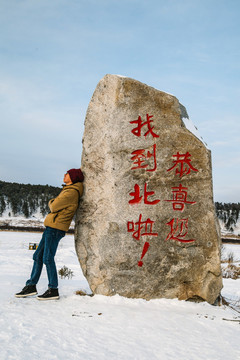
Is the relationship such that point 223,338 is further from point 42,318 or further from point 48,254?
point 48,254

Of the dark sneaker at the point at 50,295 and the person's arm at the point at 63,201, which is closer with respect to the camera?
the dark sneaker at the point at 50,295

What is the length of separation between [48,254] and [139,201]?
1.46 metres

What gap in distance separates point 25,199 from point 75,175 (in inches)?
1244

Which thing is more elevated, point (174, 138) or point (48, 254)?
point (174, 138)

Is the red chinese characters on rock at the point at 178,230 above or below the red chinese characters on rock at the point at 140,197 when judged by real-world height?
below

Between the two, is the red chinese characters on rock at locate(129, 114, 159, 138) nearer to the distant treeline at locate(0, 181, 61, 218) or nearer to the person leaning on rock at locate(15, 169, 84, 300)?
the person leaning on rock at locate(15, 169, 84, 300)

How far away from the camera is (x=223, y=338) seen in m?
3.38

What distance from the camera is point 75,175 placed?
4.83m

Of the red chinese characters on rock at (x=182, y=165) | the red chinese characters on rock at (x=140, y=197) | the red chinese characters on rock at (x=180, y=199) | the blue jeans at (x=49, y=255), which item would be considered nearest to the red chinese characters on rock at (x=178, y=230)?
the red chinese characters on rock at (x=180, y=199)

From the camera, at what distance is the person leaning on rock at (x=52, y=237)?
443 cm

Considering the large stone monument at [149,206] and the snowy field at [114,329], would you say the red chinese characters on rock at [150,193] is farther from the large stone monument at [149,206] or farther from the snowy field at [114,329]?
the snowy field at [114,329]

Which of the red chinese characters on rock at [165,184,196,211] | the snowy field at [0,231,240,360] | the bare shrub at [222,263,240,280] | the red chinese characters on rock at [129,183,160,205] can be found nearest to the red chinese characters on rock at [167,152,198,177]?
the red chinese characters on rock at [165,184,196,211]

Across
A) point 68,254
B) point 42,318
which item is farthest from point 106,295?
point 68,254

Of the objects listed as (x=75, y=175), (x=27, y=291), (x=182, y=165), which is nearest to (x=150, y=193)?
(x=182, y=165)
